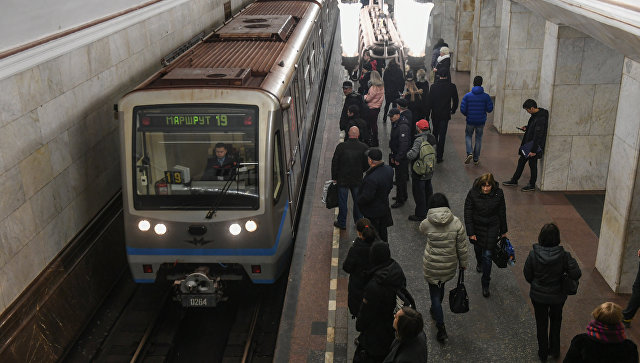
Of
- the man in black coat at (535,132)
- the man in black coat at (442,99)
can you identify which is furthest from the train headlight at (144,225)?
the man in black coat at (442,99)

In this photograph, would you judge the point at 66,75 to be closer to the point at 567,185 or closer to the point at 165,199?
the point at 165,199

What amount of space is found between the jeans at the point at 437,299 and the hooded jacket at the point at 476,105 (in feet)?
18.2

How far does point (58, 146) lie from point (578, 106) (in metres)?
7.90

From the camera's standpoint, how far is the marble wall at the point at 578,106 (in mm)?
10414

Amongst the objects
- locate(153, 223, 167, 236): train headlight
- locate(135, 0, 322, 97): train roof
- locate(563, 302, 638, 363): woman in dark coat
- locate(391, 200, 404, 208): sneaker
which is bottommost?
locate(391, 200, 404, 208): sneaker

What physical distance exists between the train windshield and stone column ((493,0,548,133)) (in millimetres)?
7990

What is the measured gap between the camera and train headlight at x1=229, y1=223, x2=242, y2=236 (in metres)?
7.69

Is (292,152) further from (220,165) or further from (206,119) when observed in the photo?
(206,119)

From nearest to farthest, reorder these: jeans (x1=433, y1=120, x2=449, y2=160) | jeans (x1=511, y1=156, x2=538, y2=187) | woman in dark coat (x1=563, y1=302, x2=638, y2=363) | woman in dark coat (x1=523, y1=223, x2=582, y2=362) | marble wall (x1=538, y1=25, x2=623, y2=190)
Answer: woman in dark coat (x1=563, y1=302, x2=638, y2=363) < woman in dark coat (x1=523, y1=223, x2=582, y2=362) < marble wall (x1=538, y1=25, x2=623, y2=190) < jeans (x1=511, y1=156, x2=538, y2=187) < jeans (x1=433, y1=120, x2=449, y2=160)

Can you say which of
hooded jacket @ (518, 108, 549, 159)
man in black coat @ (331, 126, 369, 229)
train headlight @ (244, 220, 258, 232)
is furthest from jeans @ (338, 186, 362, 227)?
hooded jacket @ (518, 108, 549, 159)

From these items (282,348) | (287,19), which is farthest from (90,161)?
(287,19)

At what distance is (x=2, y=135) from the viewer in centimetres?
688

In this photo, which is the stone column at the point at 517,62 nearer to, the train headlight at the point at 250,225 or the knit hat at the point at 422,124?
the knit hat at the point at 422,124

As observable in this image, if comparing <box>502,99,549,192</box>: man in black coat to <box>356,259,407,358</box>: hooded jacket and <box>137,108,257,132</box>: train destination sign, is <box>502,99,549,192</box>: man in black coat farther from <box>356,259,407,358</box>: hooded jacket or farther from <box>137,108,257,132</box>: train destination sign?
<box>356,259,407,358</box>: hooded jacket
